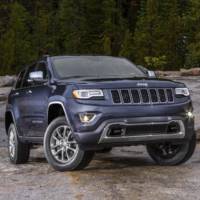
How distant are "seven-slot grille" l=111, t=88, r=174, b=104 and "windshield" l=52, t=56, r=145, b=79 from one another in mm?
998

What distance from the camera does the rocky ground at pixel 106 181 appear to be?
748 centimetres

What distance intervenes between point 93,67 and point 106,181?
2.51 meters

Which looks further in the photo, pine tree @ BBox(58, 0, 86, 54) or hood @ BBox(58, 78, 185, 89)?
pine tree @ BBox(58, 0, 86, 54)

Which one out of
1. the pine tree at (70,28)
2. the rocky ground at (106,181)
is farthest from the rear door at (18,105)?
the pine tree at (70,28)

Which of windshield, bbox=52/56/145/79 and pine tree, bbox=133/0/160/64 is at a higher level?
windshield, bbox=52/56/145/79

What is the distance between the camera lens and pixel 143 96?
904cm

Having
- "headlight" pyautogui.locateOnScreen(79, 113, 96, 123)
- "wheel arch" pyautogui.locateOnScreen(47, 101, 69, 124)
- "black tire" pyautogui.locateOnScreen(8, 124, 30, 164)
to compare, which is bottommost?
"black tire" pyautogui.locateOnScreen(8, 124, 30, 164)

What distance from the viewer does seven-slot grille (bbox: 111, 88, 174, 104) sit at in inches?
350

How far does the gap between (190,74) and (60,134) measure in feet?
76.3

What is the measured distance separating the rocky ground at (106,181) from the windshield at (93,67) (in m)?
1.37

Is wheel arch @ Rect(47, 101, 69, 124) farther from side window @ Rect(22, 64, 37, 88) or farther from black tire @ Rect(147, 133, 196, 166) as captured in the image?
black tire @ Rect(147, 133, 196, 166)

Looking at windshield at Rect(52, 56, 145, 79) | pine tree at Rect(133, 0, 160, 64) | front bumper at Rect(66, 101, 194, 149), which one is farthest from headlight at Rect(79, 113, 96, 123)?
pine tree at Rect(133, 0, 160, 64)

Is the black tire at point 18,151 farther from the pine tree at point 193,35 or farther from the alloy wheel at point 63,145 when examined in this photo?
the pine tree at point 193,35

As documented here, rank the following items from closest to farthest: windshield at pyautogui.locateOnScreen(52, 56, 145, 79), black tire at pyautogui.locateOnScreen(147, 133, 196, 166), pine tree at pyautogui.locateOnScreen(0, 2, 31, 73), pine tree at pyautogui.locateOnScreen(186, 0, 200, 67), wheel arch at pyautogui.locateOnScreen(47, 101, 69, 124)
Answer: wheel arch at pyautogui.locateOnScreen(47, 101, 69, 124) < black tire at pyautogui.locateOnScreen(147, 133, 196, 166) < windshield at pyautogui.locateOnScreen(52, 56, 145, 79) < pine tree at pyautogui.locateOnScreen(186, 0, 200, 67) < pine tree at pyautogui.locateOnScreen(0, 2, 31, 73)
